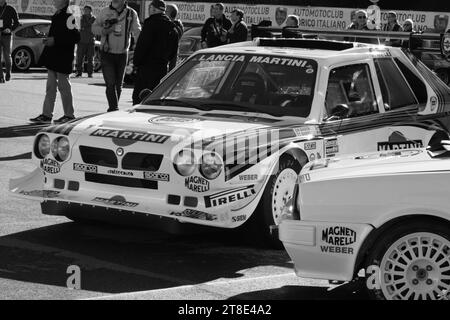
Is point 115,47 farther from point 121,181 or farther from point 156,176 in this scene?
point 156,176

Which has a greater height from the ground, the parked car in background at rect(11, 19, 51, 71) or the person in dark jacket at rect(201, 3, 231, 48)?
the person in dark jacket at rect(201, 3, 231, 48)

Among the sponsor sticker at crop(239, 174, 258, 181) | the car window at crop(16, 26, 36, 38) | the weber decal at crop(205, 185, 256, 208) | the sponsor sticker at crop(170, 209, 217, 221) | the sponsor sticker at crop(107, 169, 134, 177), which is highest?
the sponsor sticker at crop(239, 174, 258, 181)

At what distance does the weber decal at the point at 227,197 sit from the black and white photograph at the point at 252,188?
0.01m

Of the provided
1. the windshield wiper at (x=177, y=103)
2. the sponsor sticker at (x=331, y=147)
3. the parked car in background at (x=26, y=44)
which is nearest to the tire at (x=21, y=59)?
the parked car in background at (x=26, y=44)

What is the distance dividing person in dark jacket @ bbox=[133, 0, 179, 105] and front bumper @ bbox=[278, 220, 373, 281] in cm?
785

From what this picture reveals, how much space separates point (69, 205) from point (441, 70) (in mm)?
16162

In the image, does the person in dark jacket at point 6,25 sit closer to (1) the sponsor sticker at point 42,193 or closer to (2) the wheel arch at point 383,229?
(1) the sponsor sticker at point 42,193

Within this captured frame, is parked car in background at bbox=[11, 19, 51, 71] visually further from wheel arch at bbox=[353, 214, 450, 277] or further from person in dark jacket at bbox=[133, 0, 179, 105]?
wheel arch at bbox=[353, 214, 450, 277]

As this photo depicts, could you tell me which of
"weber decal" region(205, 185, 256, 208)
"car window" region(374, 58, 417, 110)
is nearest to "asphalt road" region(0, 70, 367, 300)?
"weber decal" region(205, 185, 256, 208)

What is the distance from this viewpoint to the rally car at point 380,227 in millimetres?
5770

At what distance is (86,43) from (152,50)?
13483 mm

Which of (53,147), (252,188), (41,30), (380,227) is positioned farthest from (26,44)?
(380,227)

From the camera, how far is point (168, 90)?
358 inches

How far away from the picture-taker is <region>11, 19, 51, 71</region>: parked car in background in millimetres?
27125
